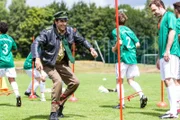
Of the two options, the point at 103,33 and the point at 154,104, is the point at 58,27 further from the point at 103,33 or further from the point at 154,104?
the point at 103,33

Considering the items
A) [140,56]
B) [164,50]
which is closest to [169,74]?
[164,50]

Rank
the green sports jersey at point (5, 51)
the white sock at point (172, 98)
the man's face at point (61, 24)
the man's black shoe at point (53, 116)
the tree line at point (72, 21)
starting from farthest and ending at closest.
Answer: the tree line at point (72, 21) < the green sports jersey at point (5, 51) < the man's face at point (61, 24) < the white sock at point (172, 98) < the man's black shoe at point (53, 116)

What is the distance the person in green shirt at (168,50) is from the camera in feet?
27.2

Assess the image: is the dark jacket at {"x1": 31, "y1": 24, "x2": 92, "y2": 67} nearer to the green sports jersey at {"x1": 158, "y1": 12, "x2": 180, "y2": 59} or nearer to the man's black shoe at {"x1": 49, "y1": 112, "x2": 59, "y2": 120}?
the man's black shoe at {"x1": 49, "y1": 112, "x2": 59, "y2": 120}

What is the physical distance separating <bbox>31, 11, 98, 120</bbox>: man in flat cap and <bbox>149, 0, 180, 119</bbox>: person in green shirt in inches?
52.1

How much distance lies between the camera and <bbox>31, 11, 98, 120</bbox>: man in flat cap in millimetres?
8414

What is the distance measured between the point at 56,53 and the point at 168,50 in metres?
2.14

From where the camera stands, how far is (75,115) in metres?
9.12

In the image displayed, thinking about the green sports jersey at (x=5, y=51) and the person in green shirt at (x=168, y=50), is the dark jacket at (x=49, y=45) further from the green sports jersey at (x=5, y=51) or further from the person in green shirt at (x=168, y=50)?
the green sports jersey at (x=5, y=51)

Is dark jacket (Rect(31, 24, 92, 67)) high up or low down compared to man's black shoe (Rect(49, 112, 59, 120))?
up

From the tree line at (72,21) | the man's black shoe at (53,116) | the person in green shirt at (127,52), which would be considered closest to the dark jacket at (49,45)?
the man's black shoe at (53,116)

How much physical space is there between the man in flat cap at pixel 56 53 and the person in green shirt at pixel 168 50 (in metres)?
1.32

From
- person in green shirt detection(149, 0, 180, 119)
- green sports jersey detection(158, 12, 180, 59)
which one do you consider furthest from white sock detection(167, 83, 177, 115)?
green sports jersey detection(158, 12, 180, 59)

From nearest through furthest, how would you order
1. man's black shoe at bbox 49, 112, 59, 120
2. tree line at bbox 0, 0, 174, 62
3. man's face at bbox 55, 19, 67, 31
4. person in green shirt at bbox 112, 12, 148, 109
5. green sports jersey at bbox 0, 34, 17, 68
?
1. man's black shoe at bbox 49, 112, 59, 120
2. man's face at bbox 55, 19, 67, 31
3. person in green shirt at bbox 112, 12, 148, 109
4. green sports jersey at bbox 0, 34, 17, 68
5. tree line at bbox 0, 0, 174, 62
